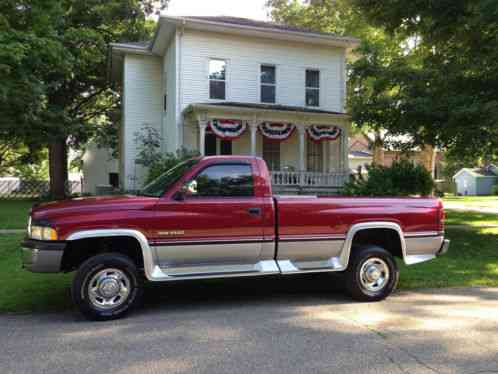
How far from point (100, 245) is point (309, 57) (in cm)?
1756

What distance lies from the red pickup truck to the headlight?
0.01 metres

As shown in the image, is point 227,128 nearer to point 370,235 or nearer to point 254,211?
point 370,235

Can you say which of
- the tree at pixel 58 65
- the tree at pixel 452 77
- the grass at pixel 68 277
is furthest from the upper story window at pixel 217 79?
the grass at pixel 68 277

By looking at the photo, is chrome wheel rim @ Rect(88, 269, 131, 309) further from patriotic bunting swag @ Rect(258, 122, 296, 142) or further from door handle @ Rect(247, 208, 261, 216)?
patriotic bunting swag @ Rect(258, 122, 296, 142)

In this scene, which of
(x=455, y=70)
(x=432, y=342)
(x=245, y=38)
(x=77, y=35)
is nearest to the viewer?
(x=432, y=342)

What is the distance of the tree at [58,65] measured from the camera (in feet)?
43.6

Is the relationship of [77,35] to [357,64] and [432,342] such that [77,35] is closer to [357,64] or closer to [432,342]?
[357,64]

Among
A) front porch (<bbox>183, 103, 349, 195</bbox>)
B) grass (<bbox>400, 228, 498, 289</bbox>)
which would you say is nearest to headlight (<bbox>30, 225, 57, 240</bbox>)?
grass (<bbox>400, 228, 498, 289</bbox>)

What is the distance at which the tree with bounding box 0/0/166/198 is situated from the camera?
13284 millimetres

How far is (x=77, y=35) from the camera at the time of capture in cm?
1730

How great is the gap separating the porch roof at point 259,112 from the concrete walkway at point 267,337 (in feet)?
41.2

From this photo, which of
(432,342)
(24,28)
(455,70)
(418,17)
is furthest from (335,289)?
(24,28)

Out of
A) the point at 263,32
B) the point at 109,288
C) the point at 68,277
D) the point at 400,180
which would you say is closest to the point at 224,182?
the point at 109,288

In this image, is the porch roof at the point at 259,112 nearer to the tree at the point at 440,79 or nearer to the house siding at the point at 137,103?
the house siding at the point at 137,103
